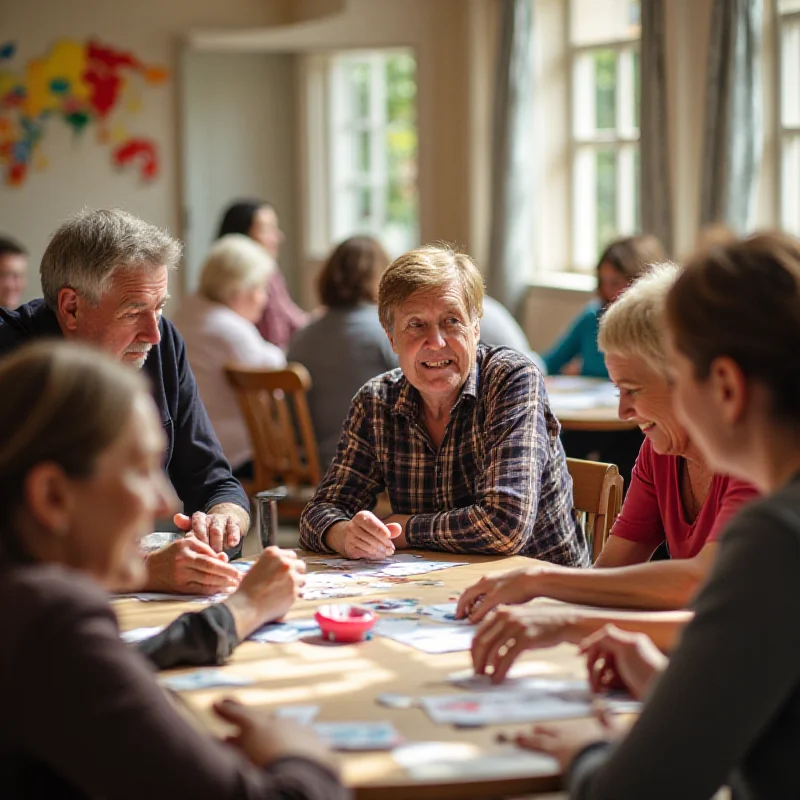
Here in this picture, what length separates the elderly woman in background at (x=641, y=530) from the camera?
1.76 meters

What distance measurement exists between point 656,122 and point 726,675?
5003 mm

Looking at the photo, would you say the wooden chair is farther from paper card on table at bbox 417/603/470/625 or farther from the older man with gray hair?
paper card on table at bbox 417/603/470/625

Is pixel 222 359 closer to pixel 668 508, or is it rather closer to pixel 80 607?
pixel 668 508

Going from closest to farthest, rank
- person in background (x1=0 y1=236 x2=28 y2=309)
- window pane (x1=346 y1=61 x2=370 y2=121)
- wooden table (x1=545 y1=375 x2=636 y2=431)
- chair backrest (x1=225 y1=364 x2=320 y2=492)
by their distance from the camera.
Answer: wooden table (x1=545 y1=375 x2=636 y2=431) < chair backrest (x1=225 y1=364 x2=320 y2=492) < person in background (x1=0 y1=236 x2=28 y2=309) < window pane (x1=346 y1=61 x2=370 y2=121)

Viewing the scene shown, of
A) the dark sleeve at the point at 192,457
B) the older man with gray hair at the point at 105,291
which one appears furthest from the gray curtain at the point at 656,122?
the older man with gray hair at the point at 105,291

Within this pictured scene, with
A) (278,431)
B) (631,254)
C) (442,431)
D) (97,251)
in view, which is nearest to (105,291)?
(97,251)

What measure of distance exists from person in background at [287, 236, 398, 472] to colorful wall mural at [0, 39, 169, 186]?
13.3 ft

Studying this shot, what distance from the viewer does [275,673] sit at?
172 centimetres

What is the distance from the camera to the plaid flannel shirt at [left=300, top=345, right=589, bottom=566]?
8.14 feet

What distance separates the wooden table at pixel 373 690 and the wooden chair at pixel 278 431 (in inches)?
106

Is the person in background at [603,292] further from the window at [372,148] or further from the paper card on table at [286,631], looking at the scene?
the paper card on table at [286,631]

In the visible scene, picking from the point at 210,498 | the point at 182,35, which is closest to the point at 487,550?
the point at 210,498

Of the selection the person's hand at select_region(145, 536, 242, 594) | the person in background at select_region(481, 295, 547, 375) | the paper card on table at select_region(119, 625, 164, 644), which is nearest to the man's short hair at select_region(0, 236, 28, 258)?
the person in background at select_region(481, 295, 547, 375)

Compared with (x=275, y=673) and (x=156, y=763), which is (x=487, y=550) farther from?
(x=156, y=763)
